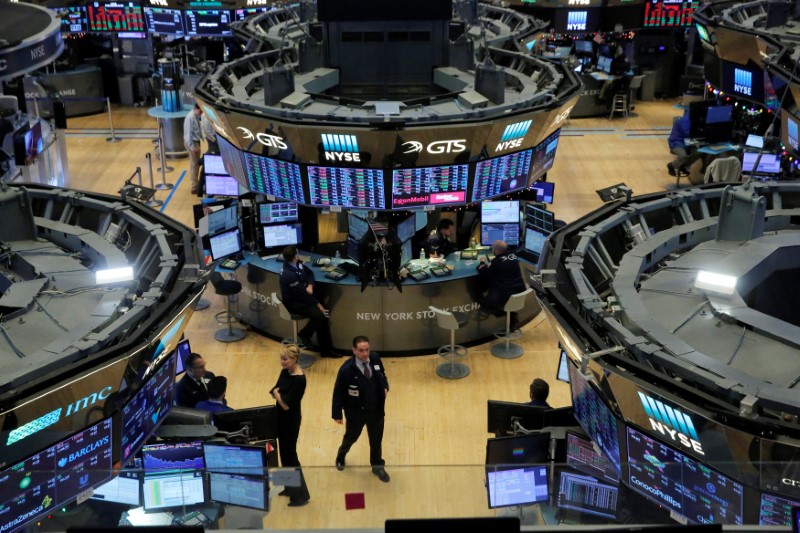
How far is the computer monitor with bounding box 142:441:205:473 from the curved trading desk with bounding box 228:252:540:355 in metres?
4.82

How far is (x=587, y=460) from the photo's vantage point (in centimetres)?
767

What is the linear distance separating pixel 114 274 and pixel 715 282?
5.26 metres

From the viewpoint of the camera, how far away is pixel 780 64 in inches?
557

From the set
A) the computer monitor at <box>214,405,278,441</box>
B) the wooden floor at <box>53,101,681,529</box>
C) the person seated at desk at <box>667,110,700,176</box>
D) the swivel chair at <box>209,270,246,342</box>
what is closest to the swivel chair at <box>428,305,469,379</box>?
the wooden floor at <box>53,101,681,529</box>

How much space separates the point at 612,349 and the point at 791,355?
1437mm

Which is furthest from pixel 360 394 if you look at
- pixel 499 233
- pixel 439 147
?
pixel 499 233

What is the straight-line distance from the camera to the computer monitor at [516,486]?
672cm

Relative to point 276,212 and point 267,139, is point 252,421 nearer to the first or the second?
point 267,139

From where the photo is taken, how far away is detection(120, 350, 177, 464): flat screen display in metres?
7.54

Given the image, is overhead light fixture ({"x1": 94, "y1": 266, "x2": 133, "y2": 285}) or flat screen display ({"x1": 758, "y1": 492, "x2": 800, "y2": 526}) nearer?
flat screen display ({"x1": 758, "y1": 492, "x2": 800, "y2": 526})

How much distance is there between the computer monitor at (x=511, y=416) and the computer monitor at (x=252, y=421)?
2036mm

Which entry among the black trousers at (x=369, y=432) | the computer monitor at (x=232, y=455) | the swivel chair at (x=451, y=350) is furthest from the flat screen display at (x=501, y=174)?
the computer monitor at (x=232, y=455)

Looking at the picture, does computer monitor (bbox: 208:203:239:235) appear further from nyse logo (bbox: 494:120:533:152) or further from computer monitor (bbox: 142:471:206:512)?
computer monitor (bbox: 142:471:206:512)

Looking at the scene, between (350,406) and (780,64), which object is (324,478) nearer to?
(350,406)
